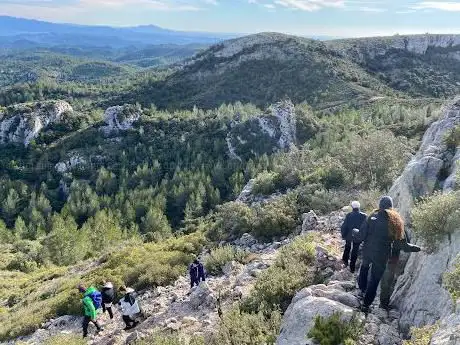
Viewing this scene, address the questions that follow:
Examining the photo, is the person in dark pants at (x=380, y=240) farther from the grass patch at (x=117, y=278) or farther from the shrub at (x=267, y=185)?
the shrub at (x=267, y=185)

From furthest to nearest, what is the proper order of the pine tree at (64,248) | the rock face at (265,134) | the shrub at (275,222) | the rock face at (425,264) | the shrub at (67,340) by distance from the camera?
the rock face at (265,134), the pine tree at (64,248), the shrub at (275,222), the shrub at (67,340), the rock face at (425,264)

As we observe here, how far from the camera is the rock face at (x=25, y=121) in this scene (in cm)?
8689

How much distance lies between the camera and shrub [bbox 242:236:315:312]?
10.8 meters

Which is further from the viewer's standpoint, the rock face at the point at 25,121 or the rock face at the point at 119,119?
the rock face at the point at 25,121

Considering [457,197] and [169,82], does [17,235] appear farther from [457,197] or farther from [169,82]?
[169,82]

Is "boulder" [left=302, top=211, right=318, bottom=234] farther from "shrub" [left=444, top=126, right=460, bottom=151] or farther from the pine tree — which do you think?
the pine tree

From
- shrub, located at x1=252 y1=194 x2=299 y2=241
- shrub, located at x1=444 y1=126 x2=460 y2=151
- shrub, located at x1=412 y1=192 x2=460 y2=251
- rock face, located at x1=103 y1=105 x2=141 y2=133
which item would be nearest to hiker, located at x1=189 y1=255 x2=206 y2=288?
shrub, located at x1=252 y1=194 x2=299 y2=241

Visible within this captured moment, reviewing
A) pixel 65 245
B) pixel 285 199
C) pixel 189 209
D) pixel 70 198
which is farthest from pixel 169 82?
pixel 285 199

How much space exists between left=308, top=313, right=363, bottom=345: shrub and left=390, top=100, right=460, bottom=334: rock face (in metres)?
0.99

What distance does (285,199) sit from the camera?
819 inches

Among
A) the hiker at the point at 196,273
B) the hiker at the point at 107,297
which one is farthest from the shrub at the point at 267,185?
the hiker at the point at 107,297

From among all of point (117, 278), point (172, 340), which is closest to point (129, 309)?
point (172, 340)

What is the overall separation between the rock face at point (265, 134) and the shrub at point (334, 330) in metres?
59.6

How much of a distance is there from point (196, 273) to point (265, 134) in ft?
188
